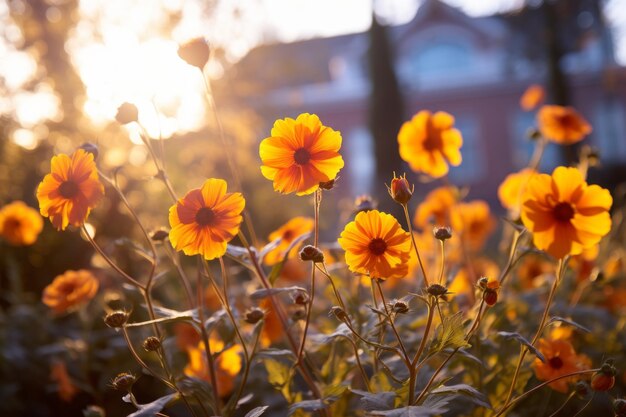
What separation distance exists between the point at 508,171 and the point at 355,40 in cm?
562

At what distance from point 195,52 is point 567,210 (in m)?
0.84

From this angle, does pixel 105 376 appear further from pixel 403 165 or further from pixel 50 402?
pixel 403 165

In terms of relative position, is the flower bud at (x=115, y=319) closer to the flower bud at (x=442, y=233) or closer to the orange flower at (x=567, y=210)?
the flower bud at (x=442, y=233)

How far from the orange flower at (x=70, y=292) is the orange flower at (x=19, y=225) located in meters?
0.54

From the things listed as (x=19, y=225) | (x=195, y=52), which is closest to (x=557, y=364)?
(x=195, y=52)

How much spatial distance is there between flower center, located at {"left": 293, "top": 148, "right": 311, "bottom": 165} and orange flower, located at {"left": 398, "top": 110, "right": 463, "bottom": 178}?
2.48 feet

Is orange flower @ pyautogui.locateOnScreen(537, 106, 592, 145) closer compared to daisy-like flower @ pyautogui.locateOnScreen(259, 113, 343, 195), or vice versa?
daisy-like flower @ pyautogui.locateOnScreen(259, 113, 343, 195)

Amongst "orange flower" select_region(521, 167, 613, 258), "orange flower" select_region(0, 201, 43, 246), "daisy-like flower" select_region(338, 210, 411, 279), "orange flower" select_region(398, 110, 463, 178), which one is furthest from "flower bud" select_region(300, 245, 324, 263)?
"orange flower" select_region(0, 201, 43, 246)

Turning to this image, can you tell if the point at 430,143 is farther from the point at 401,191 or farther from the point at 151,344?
the point at 151,344

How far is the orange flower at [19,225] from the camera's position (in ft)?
8.23

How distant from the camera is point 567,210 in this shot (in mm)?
1249

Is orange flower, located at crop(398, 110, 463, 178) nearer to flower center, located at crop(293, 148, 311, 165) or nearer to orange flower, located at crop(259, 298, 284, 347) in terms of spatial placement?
orange flower, located at crop(259, 298, 284, 347)

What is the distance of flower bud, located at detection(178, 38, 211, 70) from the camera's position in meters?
1.48

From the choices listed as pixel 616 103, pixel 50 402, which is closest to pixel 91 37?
pixel 50 402
